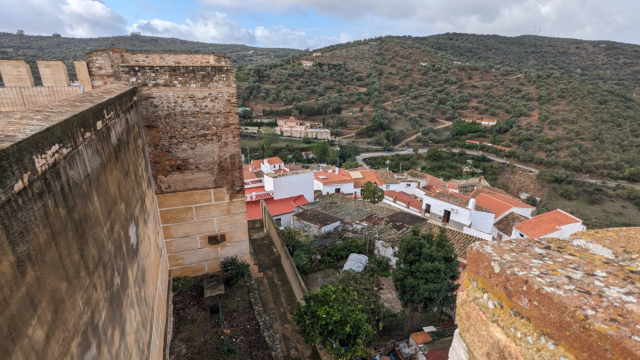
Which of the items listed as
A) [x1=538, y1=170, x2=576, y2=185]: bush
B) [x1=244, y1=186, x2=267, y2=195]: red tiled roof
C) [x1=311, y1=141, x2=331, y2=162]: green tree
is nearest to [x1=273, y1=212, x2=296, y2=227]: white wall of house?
[x1=244, y1=186, x2=267, y2=195]: red tiled roof

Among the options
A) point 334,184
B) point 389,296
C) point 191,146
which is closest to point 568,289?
point 191,146

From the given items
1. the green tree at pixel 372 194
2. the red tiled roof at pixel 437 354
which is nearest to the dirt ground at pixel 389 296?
the red tiled roof at pixel 437 354

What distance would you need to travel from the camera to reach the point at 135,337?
13.5 feet

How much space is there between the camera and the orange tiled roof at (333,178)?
79.8 ft

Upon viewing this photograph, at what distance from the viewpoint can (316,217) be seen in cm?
1781

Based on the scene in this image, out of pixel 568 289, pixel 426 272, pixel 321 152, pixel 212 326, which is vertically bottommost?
pixel 321 152

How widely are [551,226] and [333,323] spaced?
15.2 m

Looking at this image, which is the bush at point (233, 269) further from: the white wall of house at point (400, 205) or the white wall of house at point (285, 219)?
the white wall of house at point (400, 205)

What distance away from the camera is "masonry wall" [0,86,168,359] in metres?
1.72

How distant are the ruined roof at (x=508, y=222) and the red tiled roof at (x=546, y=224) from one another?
1.39m

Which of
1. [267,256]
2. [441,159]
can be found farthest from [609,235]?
[441,159]

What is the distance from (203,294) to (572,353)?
8.25 meters

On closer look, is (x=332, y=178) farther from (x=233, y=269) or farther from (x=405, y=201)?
(x=233, y=269)

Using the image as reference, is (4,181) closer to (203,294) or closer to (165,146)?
(165,146)
